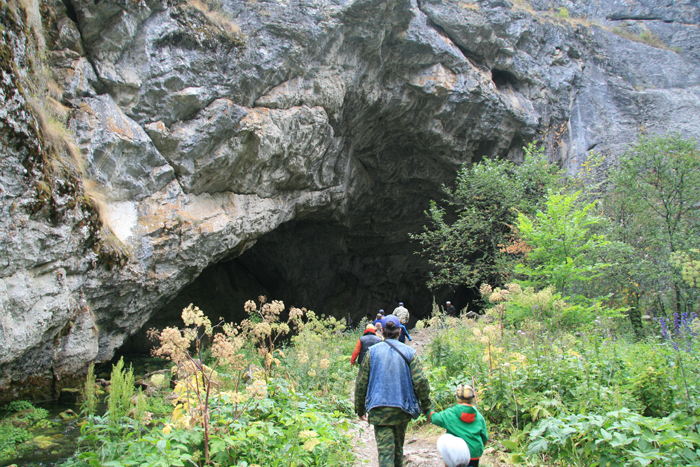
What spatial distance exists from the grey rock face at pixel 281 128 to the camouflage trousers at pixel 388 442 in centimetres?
494

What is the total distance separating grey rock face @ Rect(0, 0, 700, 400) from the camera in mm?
6141

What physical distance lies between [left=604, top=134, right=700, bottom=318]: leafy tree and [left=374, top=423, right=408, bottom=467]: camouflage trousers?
9945 millimetres

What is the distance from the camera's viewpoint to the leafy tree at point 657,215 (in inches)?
420

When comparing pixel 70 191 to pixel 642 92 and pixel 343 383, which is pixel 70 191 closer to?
pixel 343 383

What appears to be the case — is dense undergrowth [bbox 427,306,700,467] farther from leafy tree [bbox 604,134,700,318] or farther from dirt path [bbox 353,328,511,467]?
leafy tree [bbox 604,134,700,318]

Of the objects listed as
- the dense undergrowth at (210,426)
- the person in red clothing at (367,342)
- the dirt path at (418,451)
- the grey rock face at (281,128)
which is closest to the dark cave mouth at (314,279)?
the grey rock face at (281,128)

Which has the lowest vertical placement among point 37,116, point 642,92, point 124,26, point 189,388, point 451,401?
point 451,401

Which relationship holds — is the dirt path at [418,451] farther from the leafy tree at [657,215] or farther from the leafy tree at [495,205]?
the leafy tree at [657,215]

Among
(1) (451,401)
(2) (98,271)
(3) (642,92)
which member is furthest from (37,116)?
(3) (642,92)

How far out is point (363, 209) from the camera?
54.0 feet

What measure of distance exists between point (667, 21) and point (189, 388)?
26.7m

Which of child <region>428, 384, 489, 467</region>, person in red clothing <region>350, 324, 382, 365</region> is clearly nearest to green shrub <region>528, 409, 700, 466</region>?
child <region>428, 384, 489, 467</region>

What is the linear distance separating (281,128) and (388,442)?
8.13m

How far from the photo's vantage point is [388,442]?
3.06 metres
